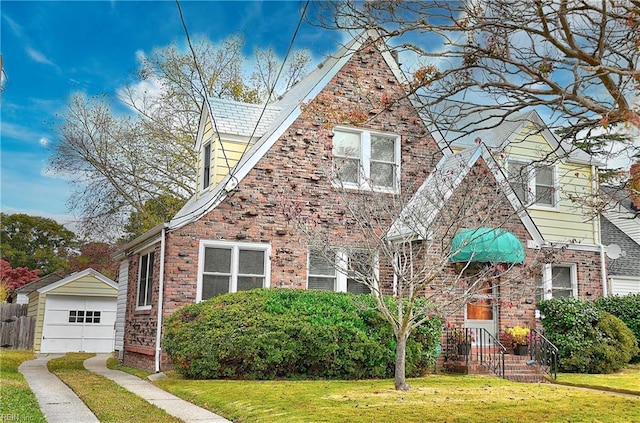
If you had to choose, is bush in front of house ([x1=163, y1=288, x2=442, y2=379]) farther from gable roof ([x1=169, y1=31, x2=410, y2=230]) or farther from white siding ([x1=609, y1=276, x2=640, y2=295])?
white siding ([x1=609, y1=276, x2=640, y2=295])

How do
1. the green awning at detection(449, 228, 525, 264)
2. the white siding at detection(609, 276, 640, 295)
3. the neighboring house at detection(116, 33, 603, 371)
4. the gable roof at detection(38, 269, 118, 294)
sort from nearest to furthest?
the green awning at detection(449, 228, 525, 264), the neighboring house at detection(116, 33, 603, 371), the white siding at detection(609, 276, 640, 295), the gable roof at detection(38, 269, 118, 294)

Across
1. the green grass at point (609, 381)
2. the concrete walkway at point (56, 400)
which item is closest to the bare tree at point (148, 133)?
the concrete walkway at point (56, 400)

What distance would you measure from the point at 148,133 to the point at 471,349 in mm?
19619

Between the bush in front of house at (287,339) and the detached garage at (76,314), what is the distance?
53.8ft

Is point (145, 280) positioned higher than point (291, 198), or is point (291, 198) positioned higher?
point (291, 198)

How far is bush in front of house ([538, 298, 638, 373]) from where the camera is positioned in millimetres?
16531

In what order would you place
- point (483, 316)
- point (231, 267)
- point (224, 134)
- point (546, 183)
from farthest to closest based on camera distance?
point (546, 183), point (224, 134), point (483, 316), point (231, 267)

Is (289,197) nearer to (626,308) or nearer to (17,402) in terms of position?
(17,402)

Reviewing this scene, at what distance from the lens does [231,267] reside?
16.7 m

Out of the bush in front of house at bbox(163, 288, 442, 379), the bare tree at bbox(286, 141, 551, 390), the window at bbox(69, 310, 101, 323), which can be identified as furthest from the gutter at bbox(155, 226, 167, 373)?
the window at bbox(69, 310, 101, 323)

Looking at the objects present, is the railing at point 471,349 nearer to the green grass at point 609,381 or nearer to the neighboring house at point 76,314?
the green grass at point 609,381

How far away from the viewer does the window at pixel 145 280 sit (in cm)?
1777

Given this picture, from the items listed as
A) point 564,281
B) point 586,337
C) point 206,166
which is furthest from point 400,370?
point 564,281

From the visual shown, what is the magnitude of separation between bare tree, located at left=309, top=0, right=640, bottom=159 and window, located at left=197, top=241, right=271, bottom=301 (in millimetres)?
7717
